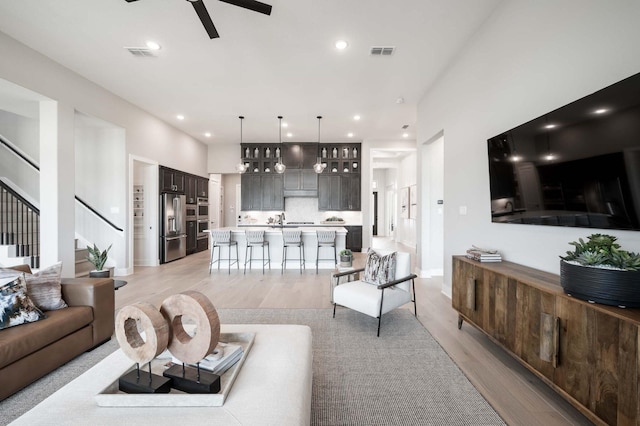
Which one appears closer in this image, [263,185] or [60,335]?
[60,335]

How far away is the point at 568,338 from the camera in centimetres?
168

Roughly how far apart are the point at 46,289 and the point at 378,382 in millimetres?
2823

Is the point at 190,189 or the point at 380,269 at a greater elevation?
the point at 190,189

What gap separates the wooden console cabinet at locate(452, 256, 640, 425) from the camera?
136cm

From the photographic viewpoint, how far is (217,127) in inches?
294

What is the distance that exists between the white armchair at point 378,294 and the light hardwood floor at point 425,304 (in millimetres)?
322

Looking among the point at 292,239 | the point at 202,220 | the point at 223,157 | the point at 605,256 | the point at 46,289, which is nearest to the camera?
the point at 605,256

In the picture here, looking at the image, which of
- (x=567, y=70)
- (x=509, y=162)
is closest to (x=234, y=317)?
(x=509, y=162)

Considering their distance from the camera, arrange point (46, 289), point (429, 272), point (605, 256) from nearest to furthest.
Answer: point (605, 256) < point (46, 289) < point (429, 272)

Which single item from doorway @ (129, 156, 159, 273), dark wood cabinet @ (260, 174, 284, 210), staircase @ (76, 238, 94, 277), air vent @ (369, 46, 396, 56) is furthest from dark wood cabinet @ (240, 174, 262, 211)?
air vent @ (369, 46, 396, 56)

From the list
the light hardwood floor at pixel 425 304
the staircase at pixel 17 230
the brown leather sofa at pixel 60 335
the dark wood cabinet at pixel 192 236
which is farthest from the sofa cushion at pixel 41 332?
the dark wood cabinet at pixel 192 236

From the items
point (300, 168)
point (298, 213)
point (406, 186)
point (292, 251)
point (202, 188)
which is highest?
point (300, 168)

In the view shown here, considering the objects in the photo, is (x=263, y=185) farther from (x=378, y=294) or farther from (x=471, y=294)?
(x=471, y=294)

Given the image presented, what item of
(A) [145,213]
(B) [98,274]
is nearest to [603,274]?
(B) [98,274]
